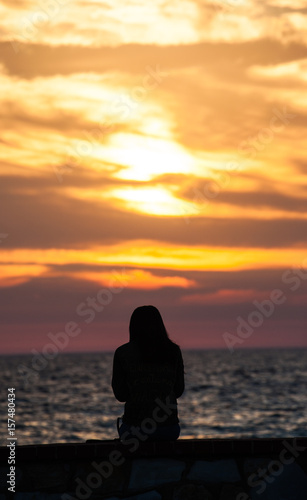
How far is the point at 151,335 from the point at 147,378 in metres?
0.43

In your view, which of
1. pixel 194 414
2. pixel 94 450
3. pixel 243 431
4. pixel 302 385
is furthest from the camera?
pixel 302 385

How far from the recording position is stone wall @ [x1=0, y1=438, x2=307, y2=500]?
23.9 feet

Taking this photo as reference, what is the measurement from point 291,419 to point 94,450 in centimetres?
3811

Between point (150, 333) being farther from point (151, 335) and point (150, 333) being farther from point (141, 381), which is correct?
point (141, 381)

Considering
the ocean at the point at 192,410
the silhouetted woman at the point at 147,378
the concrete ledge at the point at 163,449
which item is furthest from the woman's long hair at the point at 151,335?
the ocean at the point at 192,410

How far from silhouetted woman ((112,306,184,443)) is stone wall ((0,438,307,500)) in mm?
197

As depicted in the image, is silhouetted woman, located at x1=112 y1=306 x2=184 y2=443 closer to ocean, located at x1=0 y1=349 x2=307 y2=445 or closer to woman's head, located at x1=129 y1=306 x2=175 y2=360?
woman's head, located at x1=129 y1=306 x2=175 y2=360

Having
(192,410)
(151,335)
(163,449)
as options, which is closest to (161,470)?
(163,449)

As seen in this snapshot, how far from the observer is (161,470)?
7.33 m

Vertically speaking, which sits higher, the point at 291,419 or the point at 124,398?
the point at 291,419

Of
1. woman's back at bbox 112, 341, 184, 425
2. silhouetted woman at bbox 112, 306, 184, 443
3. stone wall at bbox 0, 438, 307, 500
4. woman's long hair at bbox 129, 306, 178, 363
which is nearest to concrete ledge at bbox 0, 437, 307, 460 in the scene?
stone wall at bbox 0, 438, 307, 500

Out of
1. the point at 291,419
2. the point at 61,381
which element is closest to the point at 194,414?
the point at 291,419

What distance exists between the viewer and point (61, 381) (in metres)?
84.1

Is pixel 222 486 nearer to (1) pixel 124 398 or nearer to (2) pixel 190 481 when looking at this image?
(2) pixel 190 481
